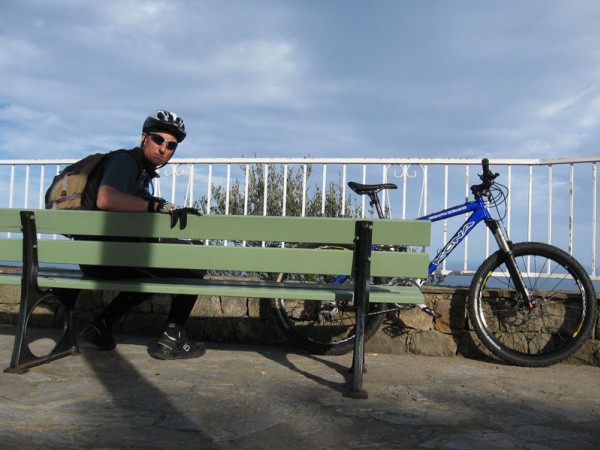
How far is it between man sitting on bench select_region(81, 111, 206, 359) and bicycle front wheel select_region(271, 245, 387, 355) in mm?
748

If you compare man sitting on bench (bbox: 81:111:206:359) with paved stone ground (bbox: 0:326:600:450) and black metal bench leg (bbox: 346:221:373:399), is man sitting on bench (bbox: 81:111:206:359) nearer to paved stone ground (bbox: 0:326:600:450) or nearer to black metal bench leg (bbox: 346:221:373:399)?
paved stone ground (bbox: 0:326:600:450)

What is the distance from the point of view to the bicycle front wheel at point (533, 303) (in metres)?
4.47

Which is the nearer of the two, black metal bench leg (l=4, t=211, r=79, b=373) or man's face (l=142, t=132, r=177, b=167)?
black metal bench leg (l=4, t=211, r=79, b=373)

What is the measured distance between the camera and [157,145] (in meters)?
4.04

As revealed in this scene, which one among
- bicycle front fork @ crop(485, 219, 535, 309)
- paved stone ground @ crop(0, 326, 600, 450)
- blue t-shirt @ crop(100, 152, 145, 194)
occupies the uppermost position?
blue t-shirt @ crop(100, 152, 145, 194)

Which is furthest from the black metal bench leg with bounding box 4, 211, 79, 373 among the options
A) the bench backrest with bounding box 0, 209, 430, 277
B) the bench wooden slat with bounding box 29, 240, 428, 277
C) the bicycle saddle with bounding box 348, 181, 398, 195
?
the bicycle saddle with bounding box 348, 181, 398, 195

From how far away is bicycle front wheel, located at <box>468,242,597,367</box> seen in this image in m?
4.47

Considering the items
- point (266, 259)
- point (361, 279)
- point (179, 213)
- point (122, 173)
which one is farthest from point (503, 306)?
point (122, 173)

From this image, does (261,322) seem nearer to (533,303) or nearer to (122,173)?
(122,173)

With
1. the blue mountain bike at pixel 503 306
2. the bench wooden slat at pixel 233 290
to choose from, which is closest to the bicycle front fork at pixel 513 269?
the blue mountain bike at pixel 503 306

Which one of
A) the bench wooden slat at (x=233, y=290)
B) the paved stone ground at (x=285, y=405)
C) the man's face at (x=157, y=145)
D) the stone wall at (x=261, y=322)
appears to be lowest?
the paved stone ground at (x=285, y=405)

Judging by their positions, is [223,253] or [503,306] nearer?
[223,253]

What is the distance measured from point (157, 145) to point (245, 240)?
45.6 inches

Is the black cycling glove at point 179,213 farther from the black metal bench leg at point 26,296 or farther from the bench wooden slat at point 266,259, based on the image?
the black metal bench leg at point 26,296
